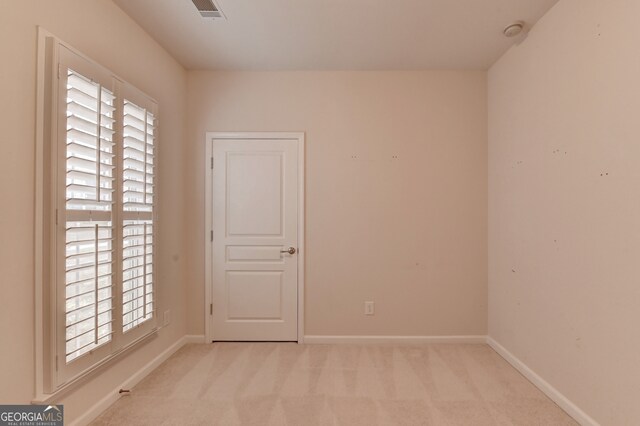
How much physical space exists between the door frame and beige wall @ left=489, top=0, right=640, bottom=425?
6.25 ft

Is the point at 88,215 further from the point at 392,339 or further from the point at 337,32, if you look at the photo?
the point at 392,339

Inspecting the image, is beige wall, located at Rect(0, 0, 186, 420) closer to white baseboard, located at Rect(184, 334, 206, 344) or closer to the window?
the window

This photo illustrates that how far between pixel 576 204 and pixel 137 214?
3.04 m

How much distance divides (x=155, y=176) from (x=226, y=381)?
173 cm

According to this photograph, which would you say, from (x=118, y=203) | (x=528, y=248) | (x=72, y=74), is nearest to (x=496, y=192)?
(x=528, y=248)

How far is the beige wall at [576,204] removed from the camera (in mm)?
1856

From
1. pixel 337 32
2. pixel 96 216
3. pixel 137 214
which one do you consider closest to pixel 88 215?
pixel 96 216

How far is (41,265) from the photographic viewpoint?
1805 millimetres

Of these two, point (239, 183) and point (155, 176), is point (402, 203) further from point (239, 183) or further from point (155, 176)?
point (155, 176)

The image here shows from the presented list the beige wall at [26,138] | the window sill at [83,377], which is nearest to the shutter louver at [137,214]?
the window sill at [83,377]

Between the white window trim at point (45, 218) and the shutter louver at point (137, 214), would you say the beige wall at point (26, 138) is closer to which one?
the white window trim at point (45, 218)

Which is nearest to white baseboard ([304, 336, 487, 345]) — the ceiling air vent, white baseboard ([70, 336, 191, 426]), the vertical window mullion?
white baseboard ([70, 336, 191, 426])

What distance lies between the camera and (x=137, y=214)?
257 cm
